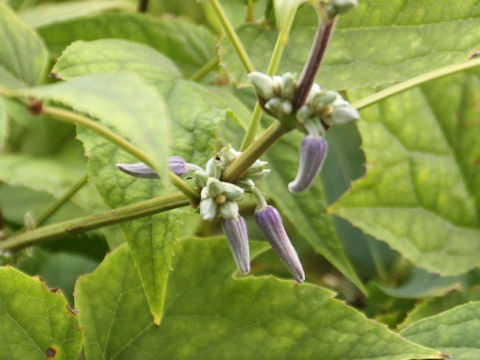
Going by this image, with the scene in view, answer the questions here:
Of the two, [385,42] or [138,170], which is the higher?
[385,42]

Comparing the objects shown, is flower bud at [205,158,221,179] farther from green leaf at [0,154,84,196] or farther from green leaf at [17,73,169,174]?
green leaf at [0,154,84,196]

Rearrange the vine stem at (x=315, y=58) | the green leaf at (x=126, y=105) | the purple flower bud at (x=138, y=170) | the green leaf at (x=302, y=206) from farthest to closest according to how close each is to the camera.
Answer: the green leaf at (x=302, y=206)
the purple flower bud at (x=138, y=170)
the vine stem at (x=315, y=58)
the green leaf at (x=126, y=105)

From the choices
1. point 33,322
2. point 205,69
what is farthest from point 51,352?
point 205,69

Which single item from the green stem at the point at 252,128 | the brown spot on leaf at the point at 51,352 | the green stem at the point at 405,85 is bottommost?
the brown spot on leaf at the point at 51,352

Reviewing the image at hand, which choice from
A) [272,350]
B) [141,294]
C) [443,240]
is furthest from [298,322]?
[443,240]

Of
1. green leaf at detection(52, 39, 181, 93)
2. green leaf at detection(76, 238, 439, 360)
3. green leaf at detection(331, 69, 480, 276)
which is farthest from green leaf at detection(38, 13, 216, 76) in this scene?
green leaf at detection(76, 238, 439, 360)

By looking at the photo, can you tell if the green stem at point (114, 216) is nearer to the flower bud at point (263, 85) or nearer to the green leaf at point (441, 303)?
the flower bud at point (263, 85)

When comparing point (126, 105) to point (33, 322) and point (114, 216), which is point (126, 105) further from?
point (33, 322)

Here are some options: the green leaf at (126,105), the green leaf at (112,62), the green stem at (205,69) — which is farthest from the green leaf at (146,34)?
the green leaf at (126,105)
